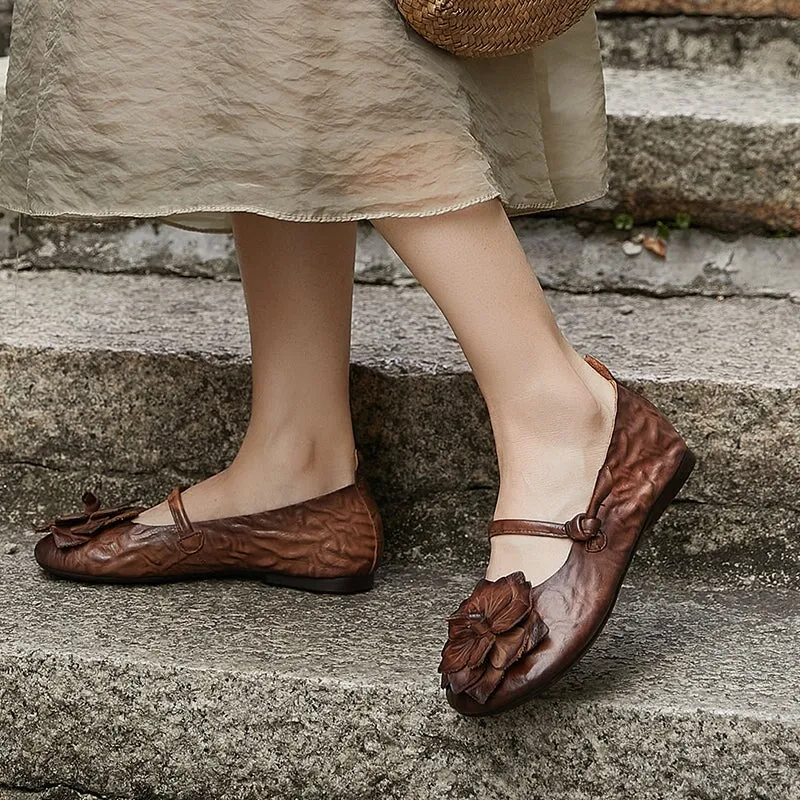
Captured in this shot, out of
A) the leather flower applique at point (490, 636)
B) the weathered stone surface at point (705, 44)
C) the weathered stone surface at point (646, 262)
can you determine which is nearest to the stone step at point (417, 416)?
the weathered stone surface at point (646, 262)

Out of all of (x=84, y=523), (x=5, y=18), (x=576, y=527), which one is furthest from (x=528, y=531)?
(x=5, y=18)

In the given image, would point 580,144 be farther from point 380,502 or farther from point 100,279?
point 100,279

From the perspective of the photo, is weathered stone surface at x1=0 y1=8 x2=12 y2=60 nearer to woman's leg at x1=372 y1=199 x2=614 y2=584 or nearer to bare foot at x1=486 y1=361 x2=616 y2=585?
woman's leg at x1=372 y1=199 x2=614 y2=584

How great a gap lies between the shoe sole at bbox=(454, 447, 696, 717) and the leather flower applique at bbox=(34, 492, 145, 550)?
0.48 meters

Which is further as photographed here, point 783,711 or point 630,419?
point 630,419

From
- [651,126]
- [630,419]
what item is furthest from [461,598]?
[651,126]

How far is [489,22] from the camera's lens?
961 mm

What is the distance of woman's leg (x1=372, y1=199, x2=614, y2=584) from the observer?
1.01 metres

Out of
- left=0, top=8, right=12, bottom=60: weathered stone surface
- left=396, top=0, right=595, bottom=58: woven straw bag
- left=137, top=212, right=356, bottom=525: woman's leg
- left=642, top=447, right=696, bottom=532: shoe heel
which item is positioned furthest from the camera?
left=0, top=8, right=12, bottom=60: weathered stone surface

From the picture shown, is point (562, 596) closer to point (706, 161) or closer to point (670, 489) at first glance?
point (670, 489)

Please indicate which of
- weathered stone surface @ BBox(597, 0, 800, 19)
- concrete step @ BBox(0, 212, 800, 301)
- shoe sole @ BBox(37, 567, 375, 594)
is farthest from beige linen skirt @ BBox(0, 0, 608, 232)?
weathered stone surface @ BBox(597, 0, 800, 19)

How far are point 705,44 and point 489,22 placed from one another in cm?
111

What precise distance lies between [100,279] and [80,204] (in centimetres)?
Answer: 76

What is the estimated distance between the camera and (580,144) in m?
1.24
